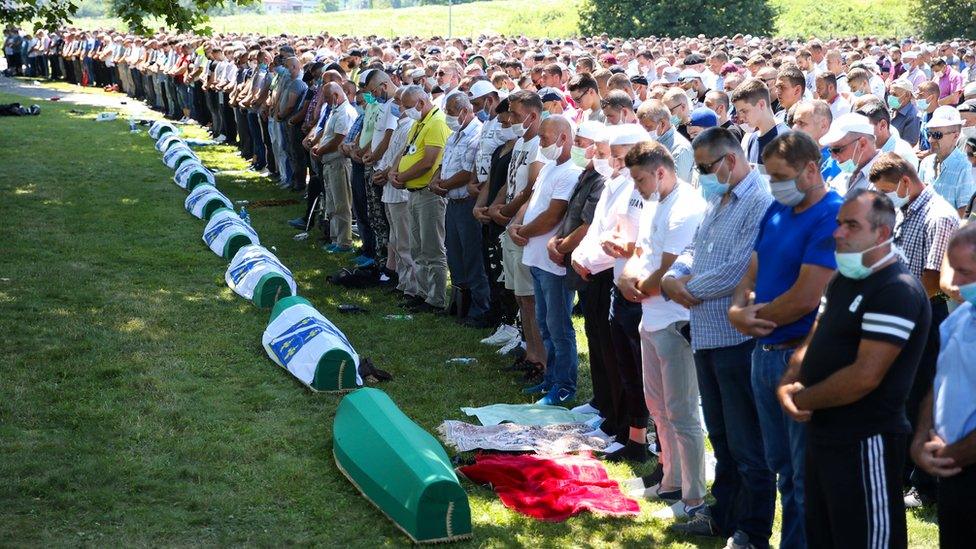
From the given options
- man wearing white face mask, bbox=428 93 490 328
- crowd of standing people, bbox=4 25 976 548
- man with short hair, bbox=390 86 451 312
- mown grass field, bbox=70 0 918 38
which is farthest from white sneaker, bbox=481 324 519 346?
mown grass field, bbox=70 0 918 38

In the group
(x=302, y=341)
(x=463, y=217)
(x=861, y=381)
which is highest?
(x=861, y=381)

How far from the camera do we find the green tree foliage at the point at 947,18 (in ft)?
195

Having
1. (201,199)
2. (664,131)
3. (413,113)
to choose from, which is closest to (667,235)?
(664,131)

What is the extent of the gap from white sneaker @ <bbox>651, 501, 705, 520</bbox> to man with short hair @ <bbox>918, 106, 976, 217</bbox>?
2.80 m

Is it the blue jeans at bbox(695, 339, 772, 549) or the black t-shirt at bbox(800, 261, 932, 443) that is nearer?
the black t-shirt at bbox(800, 261, 932, 443)

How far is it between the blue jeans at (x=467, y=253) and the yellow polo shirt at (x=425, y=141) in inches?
21.4

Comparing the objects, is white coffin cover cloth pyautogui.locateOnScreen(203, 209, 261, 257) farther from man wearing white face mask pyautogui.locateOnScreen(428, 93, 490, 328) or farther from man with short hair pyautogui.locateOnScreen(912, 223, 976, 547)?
man with short hair pyautogui.locateOnScreen(912, 223, 976, 547)

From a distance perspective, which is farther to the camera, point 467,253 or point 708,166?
point 467,253

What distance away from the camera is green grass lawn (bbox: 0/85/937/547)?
22.5ft

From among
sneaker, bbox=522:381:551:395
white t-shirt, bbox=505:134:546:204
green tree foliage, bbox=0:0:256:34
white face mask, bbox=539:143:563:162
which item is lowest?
sneaker, bbox=522:381:551:395

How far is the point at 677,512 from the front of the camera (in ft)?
22.7

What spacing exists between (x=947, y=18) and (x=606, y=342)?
193 feet

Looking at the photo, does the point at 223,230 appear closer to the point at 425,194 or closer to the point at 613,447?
the point at 425,194

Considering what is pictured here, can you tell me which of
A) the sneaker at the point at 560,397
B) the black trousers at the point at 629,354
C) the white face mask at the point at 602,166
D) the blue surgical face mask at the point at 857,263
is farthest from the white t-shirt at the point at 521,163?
the blue surgical face mask at the point at 857,263
